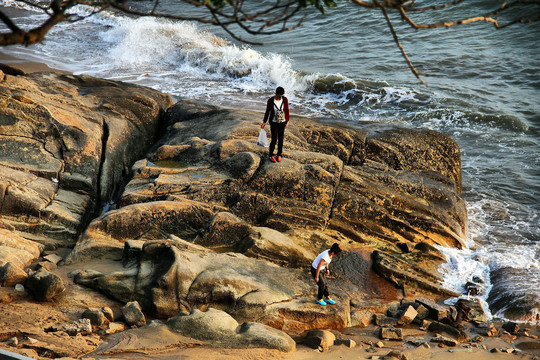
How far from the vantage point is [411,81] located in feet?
74.0

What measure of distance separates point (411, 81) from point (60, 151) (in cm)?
1617

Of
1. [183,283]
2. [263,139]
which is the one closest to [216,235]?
[183,283]

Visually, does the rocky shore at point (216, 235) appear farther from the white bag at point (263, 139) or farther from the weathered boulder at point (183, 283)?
the white bag at point (263, 139)

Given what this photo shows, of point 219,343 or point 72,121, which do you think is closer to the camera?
point 219,343

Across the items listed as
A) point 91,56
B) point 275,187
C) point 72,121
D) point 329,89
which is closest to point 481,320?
point 275,187

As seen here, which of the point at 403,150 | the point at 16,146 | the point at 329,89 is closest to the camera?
the point at 16,146

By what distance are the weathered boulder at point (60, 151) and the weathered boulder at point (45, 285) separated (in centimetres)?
201

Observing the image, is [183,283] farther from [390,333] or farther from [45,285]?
[390,333]

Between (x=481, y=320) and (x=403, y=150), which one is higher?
(x=403, y=150)

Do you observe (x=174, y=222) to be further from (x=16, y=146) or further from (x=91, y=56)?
(x=91, y=56)

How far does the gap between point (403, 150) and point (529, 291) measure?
14.7 ft

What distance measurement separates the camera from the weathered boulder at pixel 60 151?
9547 millimetres

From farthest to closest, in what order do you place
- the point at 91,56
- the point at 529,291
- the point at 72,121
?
the point at 91,56 → the point at 72,121 → the point at 529,291

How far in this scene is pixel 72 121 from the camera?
11.5 meters
